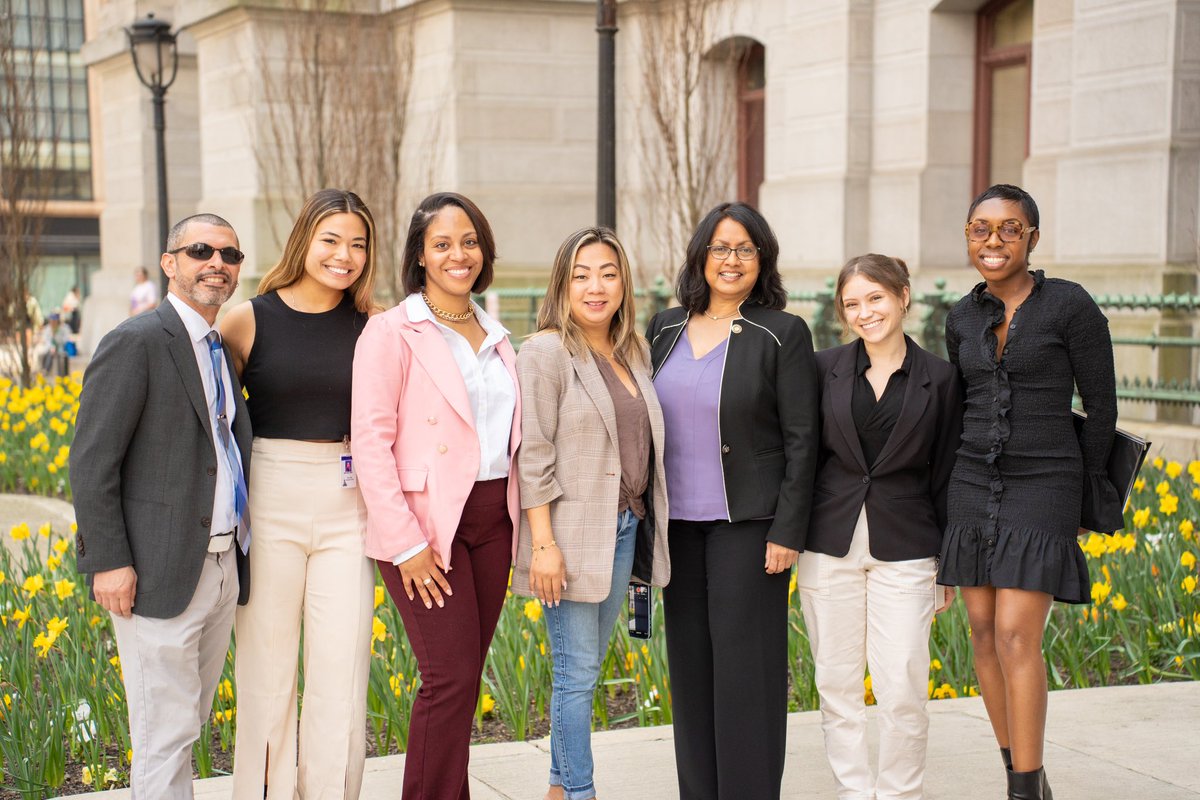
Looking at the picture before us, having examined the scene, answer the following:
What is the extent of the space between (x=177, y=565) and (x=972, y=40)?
37.4ft

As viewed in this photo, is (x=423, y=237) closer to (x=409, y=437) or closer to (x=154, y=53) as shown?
(x=409, y=437)

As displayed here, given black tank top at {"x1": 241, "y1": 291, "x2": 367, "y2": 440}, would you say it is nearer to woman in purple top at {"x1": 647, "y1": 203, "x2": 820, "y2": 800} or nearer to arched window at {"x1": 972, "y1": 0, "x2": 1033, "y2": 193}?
woman in purple top at {"x1": 647, "y1": 203, "x2": 820, "y2": 800}

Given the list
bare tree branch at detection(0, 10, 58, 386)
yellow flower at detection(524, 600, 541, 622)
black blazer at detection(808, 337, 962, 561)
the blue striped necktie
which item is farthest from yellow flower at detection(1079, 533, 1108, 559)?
bare tree branch at detection(0, 10, 58, 386)

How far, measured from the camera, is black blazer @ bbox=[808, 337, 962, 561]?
4176 mm

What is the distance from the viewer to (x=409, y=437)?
4012 mm

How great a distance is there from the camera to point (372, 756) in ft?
17.5

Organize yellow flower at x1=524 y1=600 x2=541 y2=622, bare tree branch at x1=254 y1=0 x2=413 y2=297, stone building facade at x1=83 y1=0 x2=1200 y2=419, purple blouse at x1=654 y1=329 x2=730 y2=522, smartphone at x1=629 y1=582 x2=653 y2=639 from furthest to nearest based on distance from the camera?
bare tree branch at x1=254 y1=0 x2=413 y2=297 < stone building facade at x1=83 y1=0 x2=1200 y2=419 < yellow flower at x1=524 y1=600 x2=541 y2=622 < smartphone at x1=629 y1=582 x2=653 y2=639 < purple blouse at x1=654 y1=329 x2=730 y2=522

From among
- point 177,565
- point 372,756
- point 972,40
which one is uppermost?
point 972,40

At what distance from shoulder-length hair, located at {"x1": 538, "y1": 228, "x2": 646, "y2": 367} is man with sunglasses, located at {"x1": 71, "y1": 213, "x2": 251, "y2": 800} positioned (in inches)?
38.1

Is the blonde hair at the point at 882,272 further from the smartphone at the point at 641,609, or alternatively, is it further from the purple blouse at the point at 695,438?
the smartphone at the point at 641,609

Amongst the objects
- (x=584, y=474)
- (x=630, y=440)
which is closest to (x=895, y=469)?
(x=630, y=440)

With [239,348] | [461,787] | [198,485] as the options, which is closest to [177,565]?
[198,485]

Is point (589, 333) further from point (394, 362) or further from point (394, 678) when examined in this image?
point (394, 678)

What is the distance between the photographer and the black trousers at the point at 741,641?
4184mm
